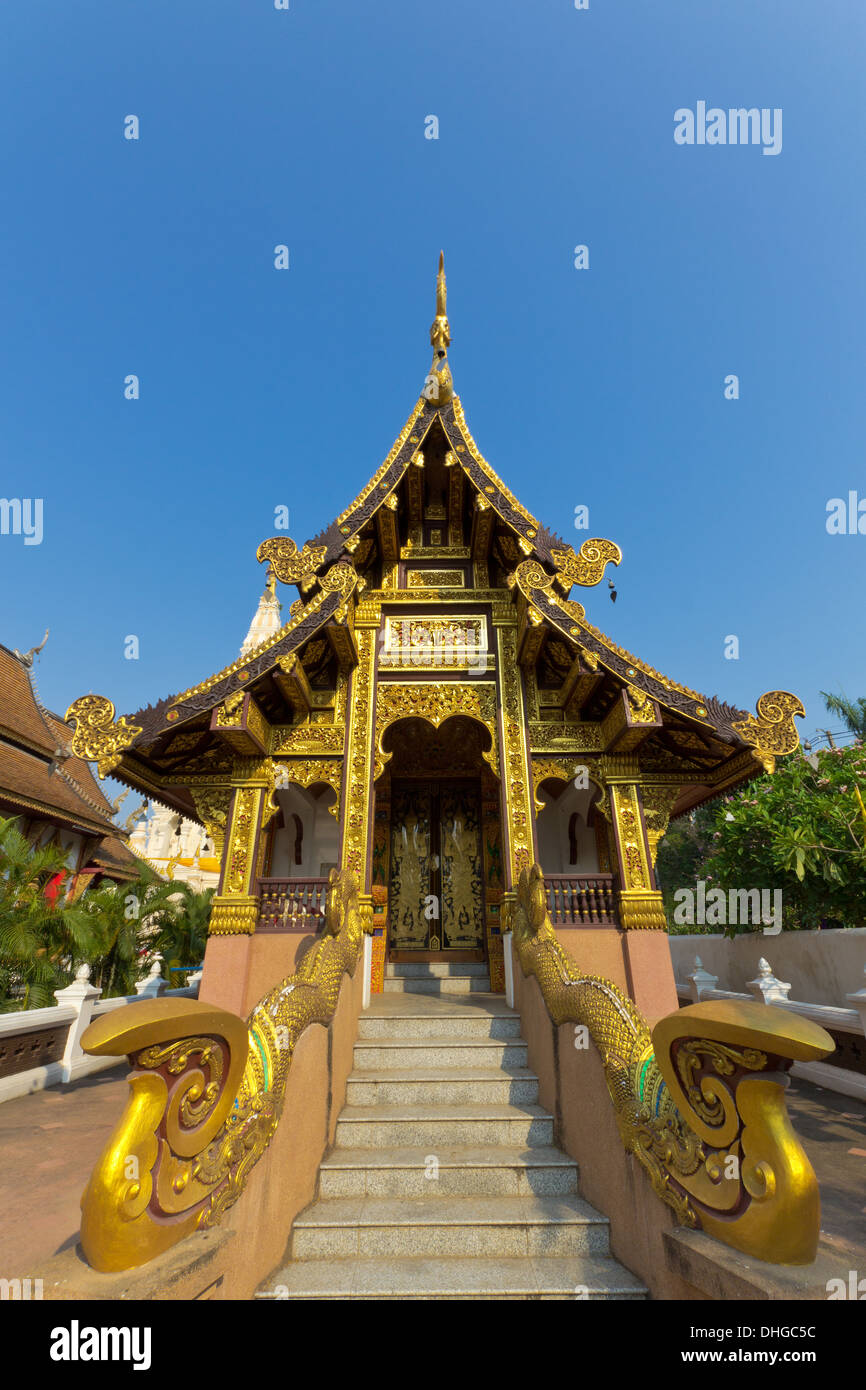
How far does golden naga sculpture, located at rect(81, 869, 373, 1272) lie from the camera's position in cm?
215

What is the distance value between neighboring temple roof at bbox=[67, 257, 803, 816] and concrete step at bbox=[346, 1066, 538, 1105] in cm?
428

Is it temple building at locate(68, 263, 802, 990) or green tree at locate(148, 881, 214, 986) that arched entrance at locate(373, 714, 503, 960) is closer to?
temple building at locate(68, 263, 802, 990)

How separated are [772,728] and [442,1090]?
5.33 m

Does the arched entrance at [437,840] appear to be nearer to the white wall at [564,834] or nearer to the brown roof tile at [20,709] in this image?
the white wall at [564,834]

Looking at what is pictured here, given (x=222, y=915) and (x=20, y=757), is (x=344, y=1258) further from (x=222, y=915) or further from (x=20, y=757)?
(x=20, y=757)

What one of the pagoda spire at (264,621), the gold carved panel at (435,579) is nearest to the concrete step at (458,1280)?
the gold carved panel at (435,579)

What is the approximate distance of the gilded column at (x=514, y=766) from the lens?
7836mm

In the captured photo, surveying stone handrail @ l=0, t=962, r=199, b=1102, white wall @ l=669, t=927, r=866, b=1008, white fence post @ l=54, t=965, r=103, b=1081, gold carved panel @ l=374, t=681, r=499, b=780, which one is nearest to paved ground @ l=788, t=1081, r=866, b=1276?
white wall @ l=669, t=927, r=866, b=1008

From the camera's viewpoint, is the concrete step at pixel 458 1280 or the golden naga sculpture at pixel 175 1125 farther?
the concrete step at pixel 458 1280

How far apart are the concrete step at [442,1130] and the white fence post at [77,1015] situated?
14.4 feet

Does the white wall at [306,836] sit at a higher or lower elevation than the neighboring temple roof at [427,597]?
lower

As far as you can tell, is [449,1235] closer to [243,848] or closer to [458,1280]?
[458,1280]

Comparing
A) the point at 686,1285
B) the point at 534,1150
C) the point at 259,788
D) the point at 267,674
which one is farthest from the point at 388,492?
the point at 686,1285
